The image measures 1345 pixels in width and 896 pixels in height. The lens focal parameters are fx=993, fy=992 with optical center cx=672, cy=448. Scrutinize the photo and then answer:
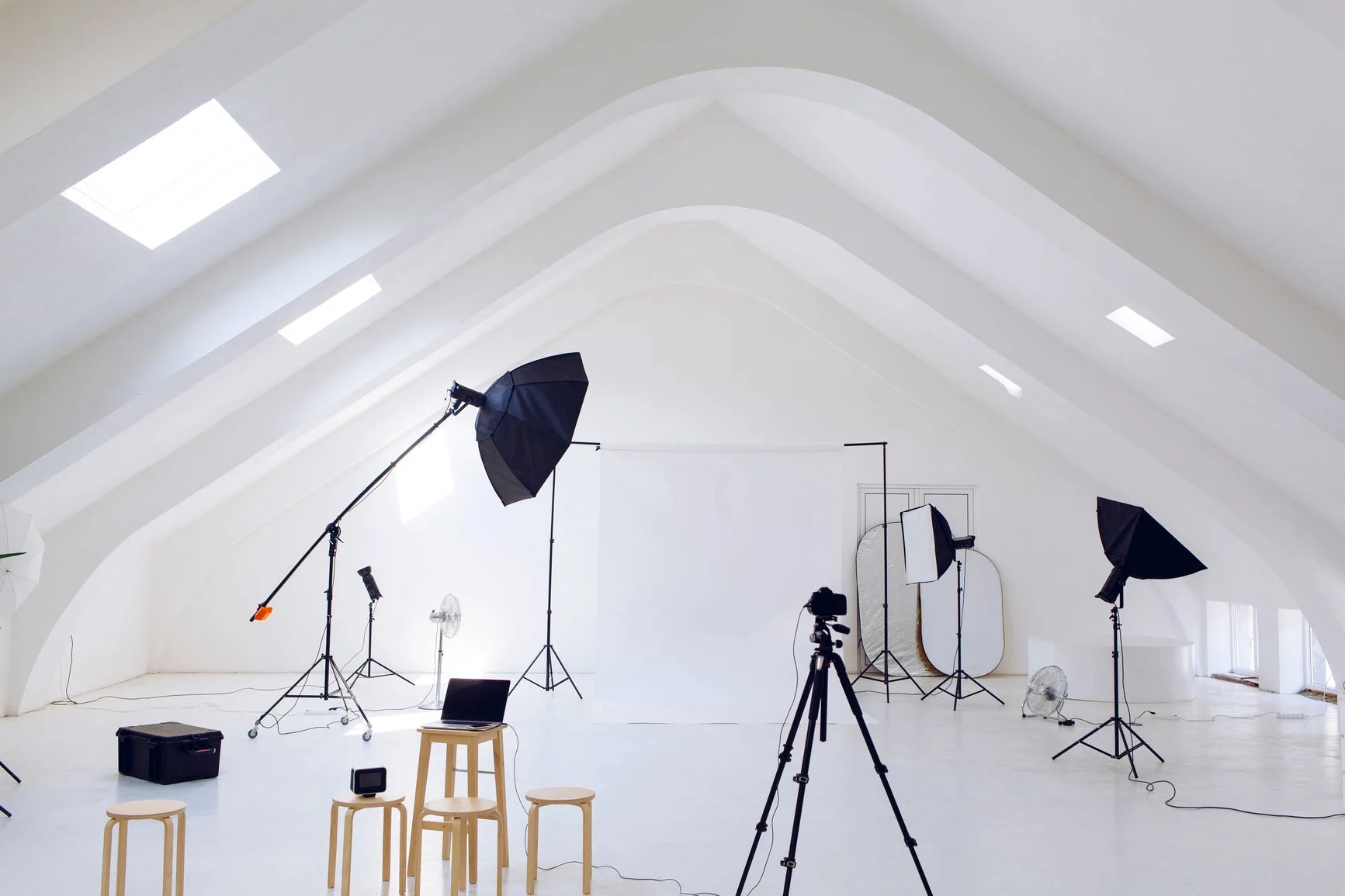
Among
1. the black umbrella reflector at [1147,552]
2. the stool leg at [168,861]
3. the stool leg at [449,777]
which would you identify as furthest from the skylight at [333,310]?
the black umbrella reflector at [1147,552]

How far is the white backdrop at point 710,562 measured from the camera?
25.6 feet

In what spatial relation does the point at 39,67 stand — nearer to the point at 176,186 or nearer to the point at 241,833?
the point at 176,186

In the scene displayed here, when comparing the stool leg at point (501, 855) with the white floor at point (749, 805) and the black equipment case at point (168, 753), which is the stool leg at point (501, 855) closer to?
the white floor at point (749, 805)

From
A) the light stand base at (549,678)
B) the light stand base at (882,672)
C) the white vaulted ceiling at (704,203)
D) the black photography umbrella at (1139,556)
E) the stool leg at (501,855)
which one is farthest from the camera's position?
the light stand base at (882,672)

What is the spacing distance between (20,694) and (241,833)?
386cm

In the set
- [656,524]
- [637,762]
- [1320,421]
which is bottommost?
[637,762]

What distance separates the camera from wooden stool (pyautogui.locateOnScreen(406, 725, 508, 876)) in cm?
366

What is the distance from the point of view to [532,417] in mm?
3977

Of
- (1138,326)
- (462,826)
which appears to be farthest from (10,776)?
(1138,326)

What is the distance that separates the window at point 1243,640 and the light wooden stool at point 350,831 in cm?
916

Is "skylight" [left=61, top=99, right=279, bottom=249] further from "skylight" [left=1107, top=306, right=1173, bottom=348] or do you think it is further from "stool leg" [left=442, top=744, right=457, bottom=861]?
"skylight" [left=1107, top=306, right=1173, bottom=348]

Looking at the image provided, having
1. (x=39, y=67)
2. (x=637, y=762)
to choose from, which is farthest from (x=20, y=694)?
(x=39, y=67)

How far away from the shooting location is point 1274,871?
417 centimetres

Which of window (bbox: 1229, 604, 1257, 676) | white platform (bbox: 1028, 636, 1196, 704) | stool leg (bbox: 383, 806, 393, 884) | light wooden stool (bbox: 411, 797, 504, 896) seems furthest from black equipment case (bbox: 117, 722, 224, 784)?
window (bbox: 1229, 604, 1257, 676)
